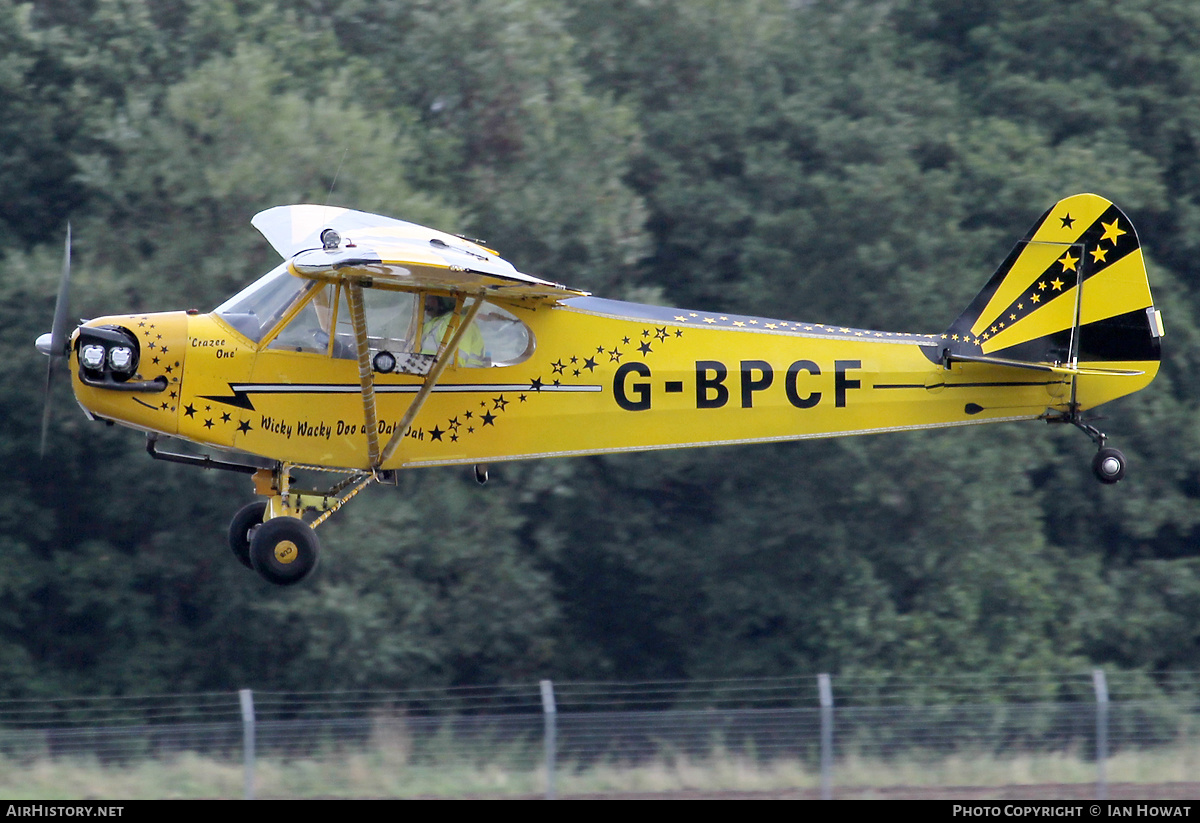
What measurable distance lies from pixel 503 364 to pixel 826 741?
4657mm

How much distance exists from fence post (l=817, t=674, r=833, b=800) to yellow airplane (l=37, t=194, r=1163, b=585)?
8.41 feet

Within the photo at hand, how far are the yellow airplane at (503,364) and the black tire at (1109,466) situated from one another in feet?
0.06

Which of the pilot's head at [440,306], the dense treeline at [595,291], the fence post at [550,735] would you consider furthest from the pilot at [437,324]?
the dense treeline at [595,291]

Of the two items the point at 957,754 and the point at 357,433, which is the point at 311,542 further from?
the point at 957,754

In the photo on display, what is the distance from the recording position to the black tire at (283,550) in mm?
11070

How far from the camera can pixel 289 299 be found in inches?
436

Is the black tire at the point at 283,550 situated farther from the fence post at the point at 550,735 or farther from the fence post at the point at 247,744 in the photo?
the fence post at the point at 550,735

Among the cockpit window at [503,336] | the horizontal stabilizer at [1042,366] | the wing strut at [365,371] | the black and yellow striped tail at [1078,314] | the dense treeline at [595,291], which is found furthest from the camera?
the dense treeline at [595,291]

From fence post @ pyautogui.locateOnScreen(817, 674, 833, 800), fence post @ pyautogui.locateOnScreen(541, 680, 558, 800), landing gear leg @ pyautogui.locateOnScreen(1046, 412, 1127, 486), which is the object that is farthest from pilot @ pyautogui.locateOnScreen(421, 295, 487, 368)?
landing gear leg @ pyautogui.locateOnScreen(1046, 412, 1127, 486)

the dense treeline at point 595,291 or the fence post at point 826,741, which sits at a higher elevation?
the dense treeline at point 595,291

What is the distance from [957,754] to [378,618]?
925cm

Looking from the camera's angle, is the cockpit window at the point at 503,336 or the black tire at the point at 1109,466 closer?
the cockpit window at the point at 503,336

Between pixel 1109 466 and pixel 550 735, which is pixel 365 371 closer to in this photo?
pixel 550 735
